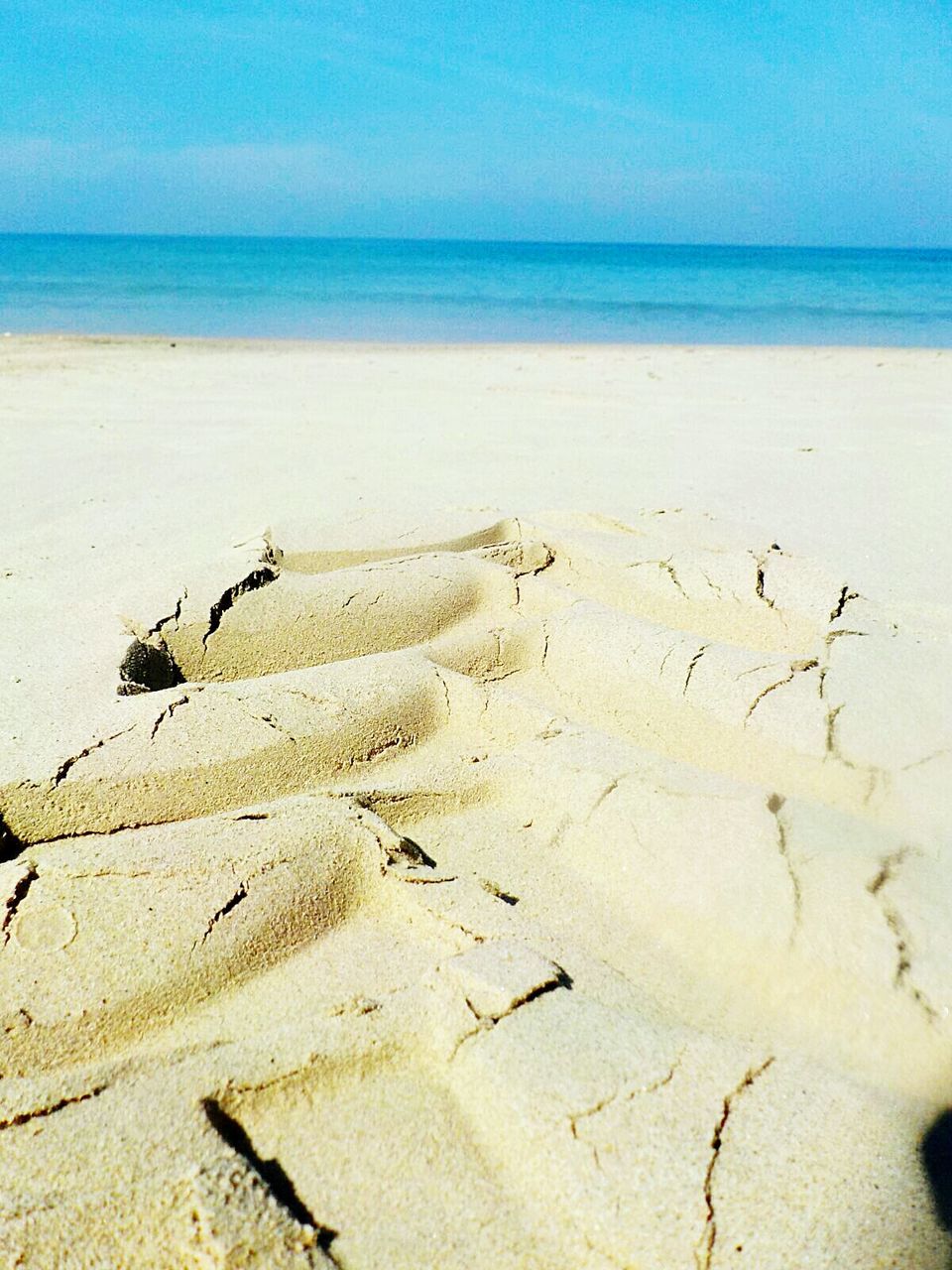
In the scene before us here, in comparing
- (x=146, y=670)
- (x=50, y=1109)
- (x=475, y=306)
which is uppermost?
(x=475, y=306)

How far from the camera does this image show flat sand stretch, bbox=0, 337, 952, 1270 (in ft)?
3.59

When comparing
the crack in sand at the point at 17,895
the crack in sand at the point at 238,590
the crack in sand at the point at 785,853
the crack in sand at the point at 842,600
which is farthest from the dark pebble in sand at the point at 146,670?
the crack in sand at the point at 842,600

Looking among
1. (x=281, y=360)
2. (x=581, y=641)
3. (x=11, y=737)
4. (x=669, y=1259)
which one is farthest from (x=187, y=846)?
(x=281, y=360)

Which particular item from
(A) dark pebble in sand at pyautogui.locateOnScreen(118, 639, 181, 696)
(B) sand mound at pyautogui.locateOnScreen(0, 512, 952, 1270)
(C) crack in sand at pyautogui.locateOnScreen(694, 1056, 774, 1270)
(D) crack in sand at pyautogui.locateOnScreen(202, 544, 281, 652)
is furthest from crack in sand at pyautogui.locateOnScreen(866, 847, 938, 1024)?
(D) crack in sand at pyautogui.locateOnScreen(202, 544, 281, 652)

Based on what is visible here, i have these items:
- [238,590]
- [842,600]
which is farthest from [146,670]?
[842,600]

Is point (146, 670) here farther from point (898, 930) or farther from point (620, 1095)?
point (898, 930)

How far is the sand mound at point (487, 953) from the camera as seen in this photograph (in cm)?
108

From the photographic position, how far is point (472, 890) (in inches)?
61.9

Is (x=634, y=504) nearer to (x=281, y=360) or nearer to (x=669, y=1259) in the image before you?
(x=669, y=1259)

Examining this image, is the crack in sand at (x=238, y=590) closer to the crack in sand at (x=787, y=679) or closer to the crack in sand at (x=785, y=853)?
the crack in sand at (x=787, y=679)

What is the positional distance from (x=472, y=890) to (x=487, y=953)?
188 millimetres

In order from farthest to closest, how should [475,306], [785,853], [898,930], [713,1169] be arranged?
[475,306]
[785,853]
[898,930]
[713,1169]

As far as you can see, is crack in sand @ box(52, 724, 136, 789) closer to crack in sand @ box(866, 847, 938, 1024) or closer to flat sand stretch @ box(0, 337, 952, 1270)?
flat sand stretch @ box(0, 337, 952, 1270)

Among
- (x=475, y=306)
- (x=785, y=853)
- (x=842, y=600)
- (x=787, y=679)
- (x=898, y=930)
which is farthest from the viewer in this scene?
(x=475, y=306)
